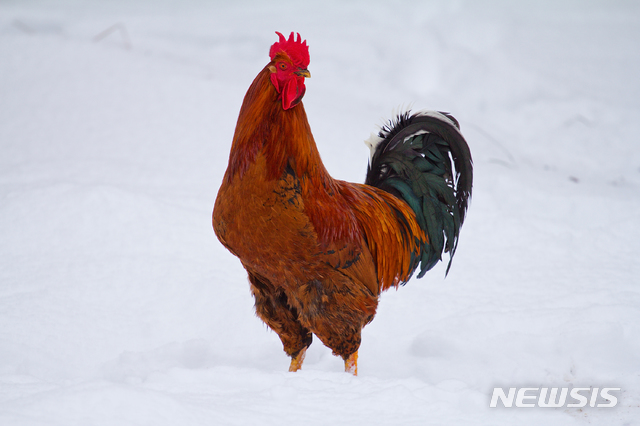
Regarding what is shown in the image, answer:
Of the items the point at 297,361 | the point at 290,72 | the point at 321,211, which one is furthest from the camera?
the point at 297,361

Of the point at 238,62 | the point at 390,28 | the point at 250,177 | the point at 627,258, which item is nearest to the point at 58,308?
the point at 250,177

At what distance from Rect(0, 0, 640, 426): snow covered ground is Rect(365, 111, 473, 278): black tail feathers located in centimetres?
23

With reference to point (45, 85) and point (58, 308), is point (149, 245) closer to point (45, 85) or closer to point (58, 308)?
point (58, 308)

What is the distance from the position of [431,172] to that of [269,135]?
1007mm

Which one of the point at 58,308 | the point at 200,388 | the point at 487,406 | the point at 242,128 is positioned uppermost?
the point at 242,128

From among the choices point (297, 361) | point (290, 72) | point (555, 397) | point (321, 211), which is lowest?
point (297, 361)

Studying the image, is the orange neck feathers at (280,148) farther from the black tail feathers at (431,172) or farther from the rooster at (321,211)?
the black tail feathers at (431,172)

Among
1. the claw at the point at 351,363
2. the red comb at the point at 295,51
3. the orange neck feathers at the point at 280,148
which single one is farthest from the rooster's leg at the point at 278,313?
the red comb at the point at 295,51

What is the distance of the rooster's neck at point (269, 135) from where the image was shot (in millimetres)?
1952

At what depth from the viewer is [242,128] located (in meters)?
2.01

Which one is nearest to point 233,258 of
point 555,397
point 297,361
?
point 297,361

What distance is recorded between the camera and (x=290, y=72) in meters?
1.93

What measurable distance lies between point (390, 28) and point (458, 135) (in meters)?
5.35

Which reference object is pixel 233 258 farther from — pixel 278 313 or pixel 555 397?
pixel 555 397
